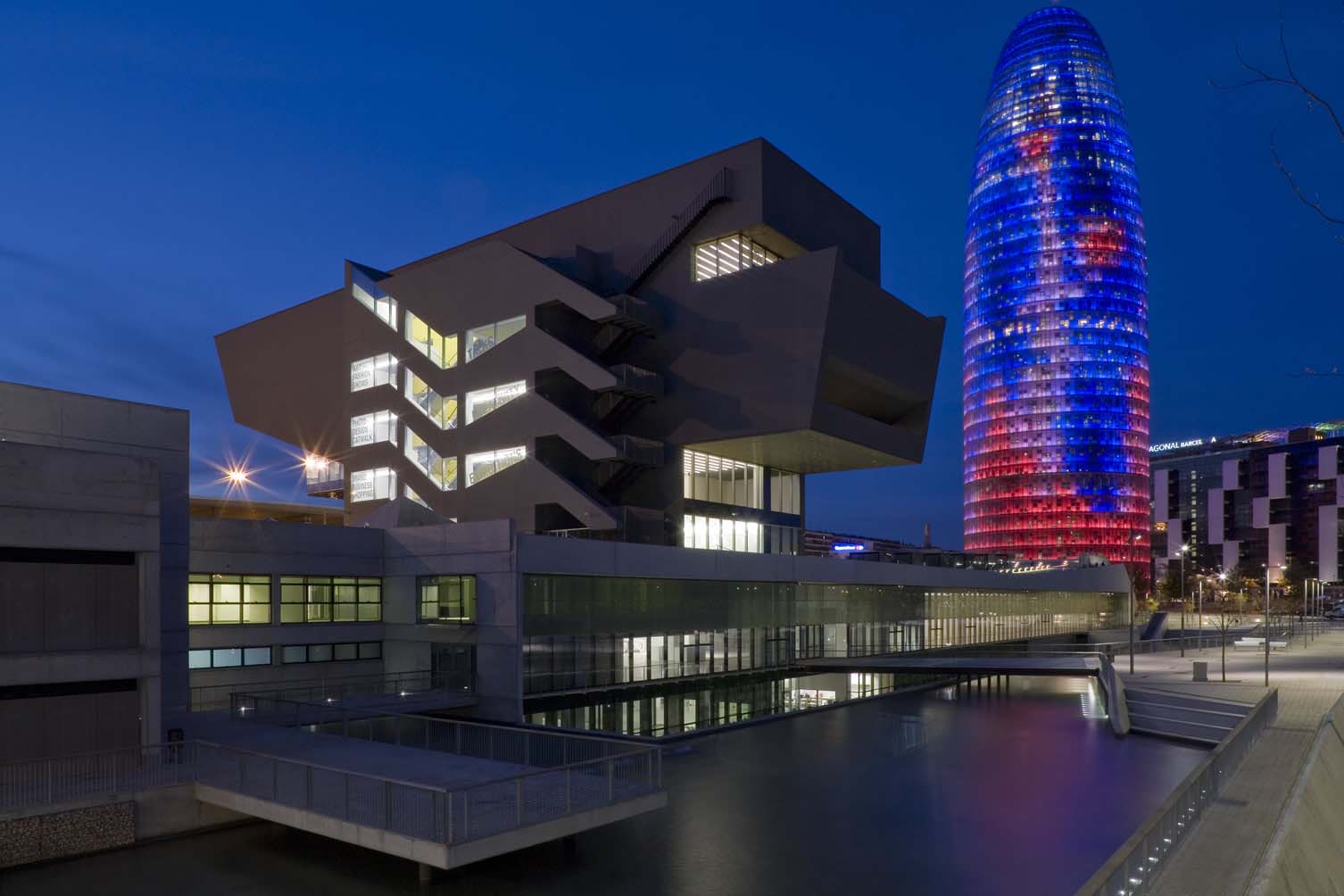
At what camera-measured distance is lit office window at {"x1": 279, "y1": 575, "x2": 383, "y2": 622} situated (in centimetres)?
3944

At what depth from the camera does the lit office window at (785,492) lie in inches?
2517

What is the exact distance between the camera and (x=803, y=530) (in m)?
65.9

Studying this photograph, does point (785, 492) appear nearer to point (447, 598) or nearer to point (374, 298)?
point (374, 298)

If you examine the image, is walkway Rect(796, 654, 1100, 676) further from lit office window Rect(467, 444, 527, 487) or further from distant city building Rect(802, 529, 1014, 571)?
lit office window Rect(467, 444, 527, 487)

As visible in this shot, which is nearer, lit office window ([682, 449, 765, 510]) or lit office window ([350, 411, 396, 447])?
lit office window ([682, 449, 765, 510])

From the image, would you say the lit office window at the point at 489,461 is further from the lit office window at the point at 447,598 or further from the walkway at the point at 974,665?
the walkway at the point at 974,665

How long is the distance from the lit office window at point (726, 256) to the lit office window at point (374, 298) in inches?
737

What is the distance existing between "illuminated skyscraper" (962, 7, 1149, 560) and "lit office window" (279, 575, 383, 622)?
156m

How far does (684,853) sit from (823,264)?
110ft

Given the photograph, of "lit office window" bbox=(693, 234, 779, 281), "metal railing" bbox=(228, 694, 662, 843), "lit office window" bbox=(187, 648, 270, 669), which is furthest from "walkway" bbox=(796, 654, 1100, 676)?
"lit office window" bbox=(187, 648, 270, 669)

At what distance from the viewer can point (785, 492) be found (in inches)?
2547

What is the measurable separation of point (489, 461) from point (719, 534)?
554 inches

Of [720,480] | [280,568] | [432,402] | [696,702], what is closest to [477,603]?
[280,568]

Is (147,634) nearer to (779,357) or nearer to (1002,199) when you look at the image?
(779,357)
